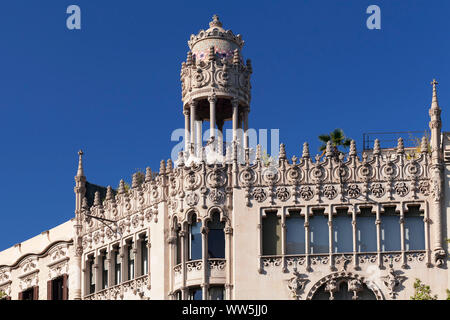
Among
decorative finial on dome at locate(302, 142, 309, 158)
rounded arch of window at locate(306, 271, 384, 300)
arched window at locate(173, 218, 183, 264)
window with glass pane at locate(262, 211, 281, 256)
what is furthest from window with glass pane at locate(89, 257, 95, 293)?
decorative finial on dome at locate(302, 142, 309, 158)

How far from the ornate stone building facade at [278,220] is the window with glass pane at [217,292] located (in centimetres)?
5

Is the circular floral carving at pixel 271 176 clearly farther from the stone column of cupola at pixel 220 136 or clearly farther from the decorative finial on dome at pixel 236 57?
the decorative finial on dome at pixel 236 57

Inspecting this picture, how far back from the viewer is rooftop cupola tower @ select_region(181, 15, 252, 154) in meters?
63.1

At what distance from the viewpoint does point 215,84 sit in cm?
6322

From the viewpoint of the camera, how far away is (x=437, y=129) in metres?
59.2

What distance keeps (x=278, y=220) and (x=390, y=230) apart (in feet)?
17.7

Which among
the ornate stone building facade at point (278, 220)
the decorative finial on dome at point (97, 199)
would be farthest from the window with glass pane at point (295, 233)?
the decorative finial on dome at point (97, 199)

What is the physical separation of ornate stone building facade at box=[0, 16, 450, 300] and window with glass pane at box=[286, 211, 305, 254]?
0.05m

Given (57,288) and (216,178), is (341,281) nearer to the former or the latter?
(216,178)

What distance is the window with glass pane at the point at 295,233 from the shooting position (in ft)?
193

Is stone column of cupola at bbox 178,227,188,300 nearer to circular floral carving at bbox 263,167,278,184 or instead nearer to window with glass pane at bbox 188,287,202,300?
window with glass pane at bbox 188,287,202,300

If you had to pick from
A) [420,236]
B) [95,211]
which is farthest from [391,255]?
[95,211]
